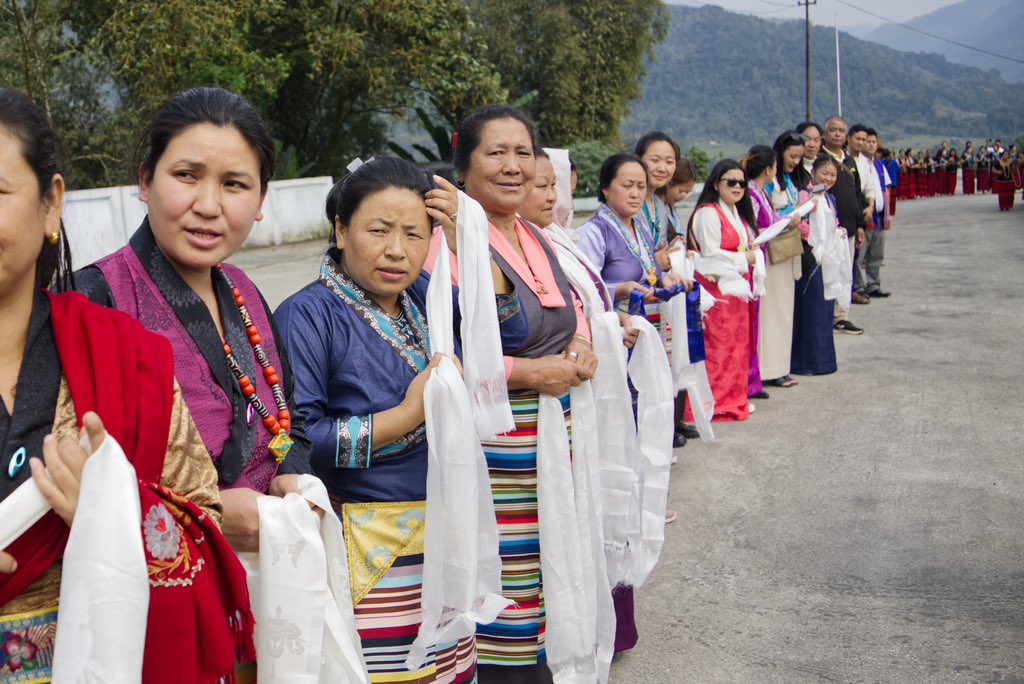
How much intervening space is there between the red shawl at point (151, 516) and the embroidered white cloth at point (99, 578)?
0.06 m

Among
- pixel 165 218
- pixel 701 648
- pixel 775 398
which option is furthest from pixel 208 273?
pixel 775 398

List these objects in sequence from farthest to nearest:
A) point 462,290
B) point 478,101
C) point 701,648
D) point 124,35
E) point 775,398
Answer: point 478,101 → point 124,35 → point 775,398 → point 701,648 → point 462,290

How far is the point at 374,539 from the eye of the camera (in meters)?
2.40

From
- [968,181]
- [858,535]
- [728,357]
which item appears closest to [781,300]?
[728,357]

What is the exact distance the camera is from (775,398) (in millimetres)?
7410

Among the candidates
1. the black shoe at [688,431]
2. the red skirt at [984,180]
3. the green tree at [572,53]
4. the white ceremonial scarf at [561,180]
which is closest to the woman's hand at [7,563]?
the white ceremonial scarf at [561,180]

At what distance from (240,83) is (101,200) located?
3.21 m

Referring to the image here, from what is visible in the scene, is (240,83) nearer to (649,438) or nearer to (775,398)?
(775,398)

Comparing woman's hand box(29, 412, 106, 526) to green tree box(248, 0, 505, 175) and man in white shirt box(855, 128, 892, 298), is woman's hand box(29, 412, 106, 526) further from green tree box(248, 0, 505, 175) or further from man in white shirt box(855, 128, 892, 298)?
green tree box(248, 0, 505, 175)

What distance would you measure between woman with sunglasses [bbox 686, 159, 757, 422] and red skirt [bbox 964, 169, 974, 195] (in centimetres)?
2706

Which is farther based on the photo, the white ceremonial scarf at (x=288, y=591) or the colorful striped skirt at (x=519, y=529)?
the colorful striped skirt at (x=519, y=529)

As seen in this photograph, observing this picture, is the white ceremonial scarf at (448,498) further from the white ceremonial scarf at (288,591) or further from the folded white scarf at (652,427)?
the folded white scarf at (652,427)

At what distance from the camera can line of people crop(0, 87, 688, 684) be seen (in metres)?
1.42

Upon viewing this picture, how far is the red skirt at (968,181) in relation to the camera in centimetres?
3086
